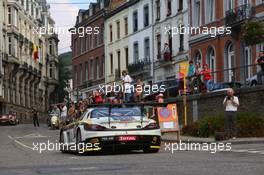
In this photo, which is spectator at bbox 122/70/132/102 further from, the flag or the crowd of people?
the flag

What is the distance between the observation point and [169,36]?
5741cm

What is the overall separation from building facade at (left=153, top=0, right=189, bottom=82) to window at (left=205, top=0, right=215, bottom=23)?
4.67 meters

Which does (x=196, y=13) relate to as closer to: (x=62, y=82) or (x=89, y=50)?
(x=89, y=50)

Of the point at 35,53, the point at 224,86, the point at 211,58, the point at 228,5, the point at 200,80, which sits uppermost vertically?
the point at 35,53

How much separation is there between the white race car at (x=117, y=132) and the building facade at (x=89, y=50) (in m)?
53.0

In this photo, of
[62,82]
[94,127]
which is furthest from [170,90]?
A: [62,82]

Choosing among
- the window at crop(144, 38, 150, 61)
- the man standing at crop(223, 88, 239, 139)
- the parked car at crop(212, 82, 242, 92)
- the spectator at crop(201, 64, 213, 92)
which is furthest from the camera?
the window at crop(144, 38, 150, 61)

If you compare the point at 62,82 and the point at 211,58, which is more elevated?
the point at 62,82

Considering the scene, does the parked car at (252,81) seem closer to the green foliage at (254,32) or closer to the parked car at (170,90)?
the green foliage at (254,32)

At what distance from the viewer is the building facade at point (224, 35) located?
42.2m

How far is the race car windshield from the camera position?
2045 cm

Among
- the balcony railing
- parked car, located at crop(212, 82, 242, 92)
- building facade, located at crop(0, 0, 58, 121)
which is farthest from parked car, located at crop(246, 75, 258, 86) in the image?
building facade, located at crop(0, 0, 58, 121)

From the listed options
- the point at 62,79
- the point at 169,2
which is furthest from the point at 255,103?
the point at 62,79

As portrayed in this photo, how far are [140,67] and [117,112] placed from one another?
42079 millimetres
